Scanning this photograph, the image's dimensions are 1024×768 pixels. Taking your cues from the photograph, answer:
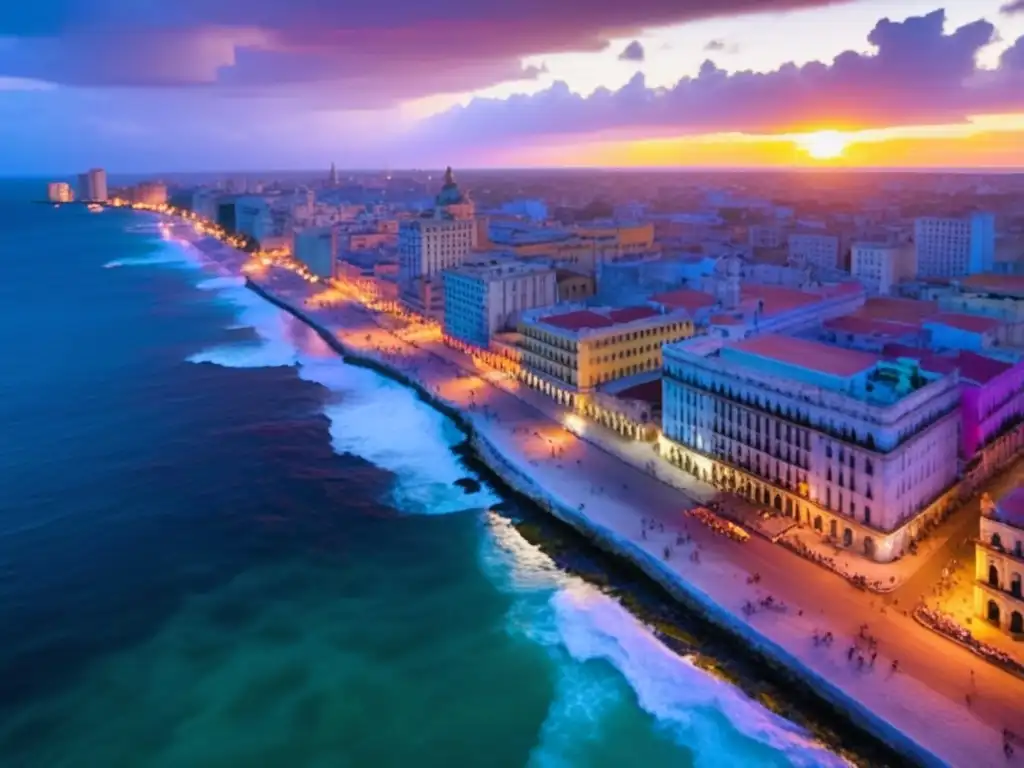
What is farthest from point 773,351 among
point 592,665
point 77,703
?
point 77,703

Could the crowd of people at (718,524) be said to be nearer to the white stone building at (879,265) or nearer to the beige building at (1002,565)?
the beige building at (1002,565)

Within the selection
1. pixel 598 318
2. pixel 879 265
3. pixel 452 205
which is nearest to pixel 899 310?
pixel 598 318

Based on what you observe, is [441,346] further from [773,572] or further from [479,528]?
[773,572]

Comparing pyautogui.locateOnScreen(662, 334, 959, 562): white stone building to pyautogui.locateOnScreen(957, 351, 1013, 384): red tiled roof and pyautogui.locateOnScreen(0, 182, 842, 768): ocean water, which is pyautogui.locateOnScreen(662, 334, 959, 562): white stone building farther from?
pyautogui.locateOnScreen(0, 182, 842, 768): ocean water

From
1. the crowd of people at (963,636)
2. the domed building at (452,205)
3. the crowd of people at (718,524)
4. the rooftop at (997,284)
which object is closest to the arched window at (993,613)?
the crowd of people at (963,636)

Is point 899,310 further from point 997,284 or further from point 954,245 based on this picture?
point 954,245
